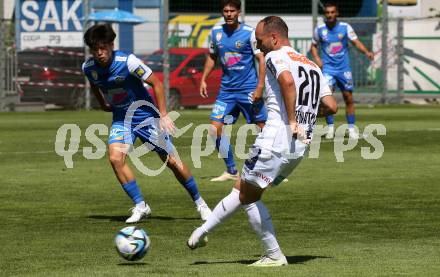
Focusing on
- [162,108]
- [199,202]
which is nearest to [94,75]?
[162,108]

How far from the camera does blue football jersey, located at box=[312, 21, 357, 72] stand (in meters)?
24.0

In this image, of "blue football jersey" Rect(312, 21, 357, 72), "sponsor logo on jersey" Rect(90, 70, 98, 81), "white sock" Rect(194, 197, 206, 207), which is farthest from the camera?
"blue football jersey" Rect(312, 21, 357, 72)

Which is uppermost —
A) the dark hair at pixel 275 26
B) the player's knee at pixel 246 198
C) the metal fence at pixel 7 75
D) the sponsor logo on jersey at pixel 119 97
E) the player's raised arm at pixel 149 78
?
the dark hair at pixel 275 26

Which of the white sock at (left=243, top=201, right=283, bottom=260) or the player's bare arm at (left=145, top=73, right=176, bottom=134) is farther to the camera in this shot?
the player's bare arm at (left=145, top=73, right=176, bottom=134)

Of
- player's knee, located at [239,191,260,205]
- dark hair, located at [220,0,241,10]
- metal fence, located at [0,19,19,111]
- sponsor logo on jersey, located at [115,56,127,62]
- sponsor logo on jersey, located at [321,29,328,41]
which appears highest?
dark hair, located at [220,0,241,10]

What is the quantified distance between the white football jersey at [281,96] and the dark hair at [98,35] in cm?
281

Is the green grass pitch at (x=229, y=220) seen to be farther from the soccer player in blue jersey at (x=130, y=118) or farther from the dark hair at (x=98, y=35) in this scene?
the dark hair at (x=98, y=35)

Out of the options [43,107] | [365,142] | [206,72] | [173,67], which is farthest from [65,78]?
[206,72]

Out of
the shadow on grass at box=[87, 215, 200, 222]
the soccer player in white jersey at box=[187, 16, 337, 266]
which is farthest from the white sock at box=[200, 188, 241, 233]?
the shadow on grass at box=[87, 215, 200, 222]

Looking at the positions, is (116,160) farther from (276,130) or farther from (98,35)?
(276,130)

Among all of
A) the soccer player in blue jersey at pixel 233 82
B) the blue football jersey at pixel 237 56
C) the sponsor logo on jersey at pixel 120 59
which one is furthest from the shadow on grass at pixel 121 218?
the blue football jersey at pixel 237 56

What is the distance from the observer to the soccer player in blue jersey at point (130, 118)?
12141 mm

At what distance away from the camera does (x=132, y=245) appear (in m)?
9.31

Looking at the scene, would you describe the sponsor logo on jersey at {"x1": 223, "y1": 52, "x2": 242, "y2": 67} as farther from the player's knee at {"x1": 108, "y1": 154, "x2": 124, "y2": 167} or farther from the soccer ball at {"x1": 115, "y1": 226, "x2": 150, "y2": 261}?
the soccer ball at {"x1": 115, "y1": 226, "x2": 150, "y2": 261}
